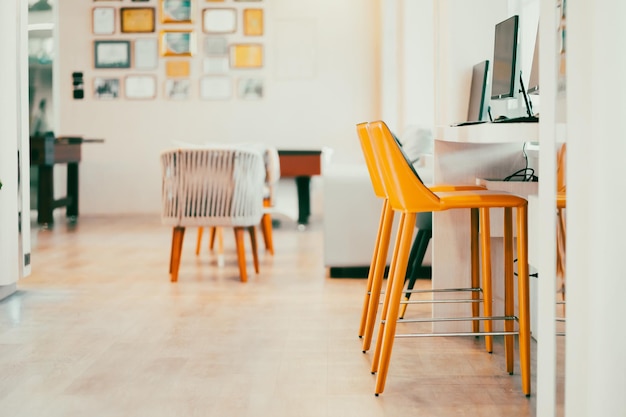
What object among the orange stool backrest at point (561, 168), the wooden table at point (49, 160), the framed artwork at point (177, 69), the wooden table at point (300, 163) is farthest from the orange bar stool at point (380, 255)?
the framed artwork at point (177, 69)

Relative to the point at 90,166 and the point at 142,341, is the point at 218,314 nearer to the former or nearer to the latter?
the point at 142,341

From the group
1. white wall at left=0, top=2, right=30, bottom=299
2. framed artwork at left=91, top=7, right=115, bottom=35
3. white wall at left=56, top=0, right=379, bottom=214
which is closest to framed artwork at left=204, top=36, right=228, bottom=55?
white wall at left=56, top=0, right=379, bottom=214

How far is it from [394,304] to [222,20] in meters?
7.50

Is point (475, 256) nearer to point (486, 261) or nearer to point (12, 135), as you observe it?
point (486, 261)

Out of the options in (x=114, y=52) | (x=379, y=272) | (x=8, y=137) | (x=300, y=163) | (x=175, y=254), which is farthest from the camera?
(x=114, y=52)

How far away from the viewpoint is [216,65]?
9.91 m

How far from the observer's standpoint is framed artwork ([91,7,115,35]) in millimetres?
9961

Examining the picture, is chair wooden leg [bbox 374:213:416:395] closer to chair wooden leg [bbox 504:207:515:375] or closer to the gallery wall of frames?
chair wooden leg [bbox 504:207:515:375]

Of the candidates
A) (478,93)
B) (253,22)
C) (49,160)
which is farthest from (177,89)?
(478,93)

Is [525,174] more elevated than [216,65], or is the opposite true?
[216,65]

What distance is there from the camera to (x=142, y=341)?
371 cm

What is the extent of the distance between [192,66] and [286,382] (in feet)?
24.0

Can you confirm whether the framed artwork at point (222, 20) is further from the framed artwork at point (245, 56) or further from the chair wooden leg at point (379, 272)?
the chair wooden leg at point (379, 272)

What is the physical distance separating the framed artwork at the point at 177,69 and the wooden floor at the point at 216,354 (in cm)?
456
